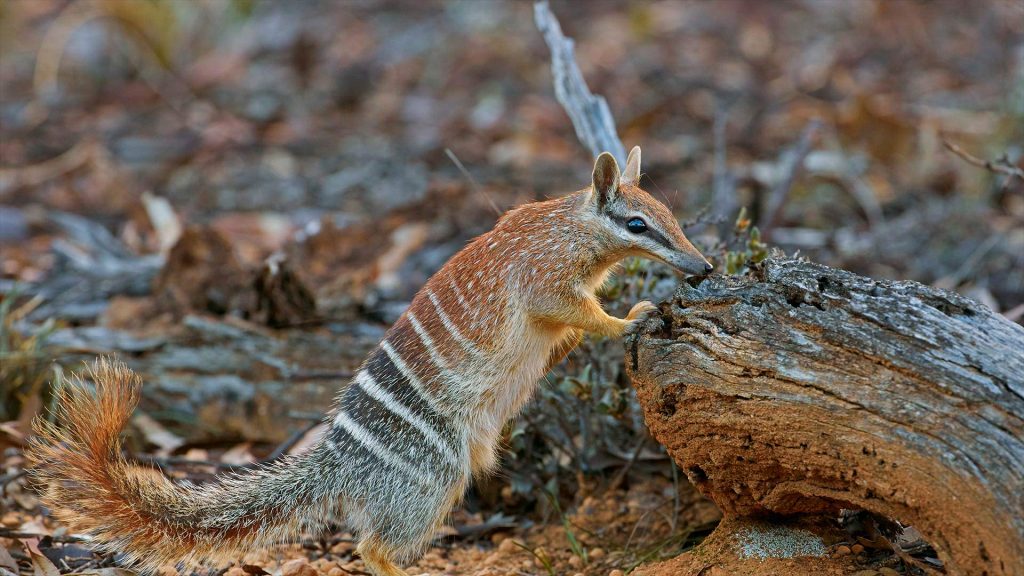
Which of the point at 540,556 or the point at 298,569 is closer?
the point at 298,569

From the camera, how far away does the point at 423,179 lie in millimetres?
10734

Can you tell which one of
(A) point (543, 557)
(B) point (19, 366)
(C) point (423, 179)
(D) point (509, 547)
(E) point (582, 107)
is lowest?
(C) point (423, 179)

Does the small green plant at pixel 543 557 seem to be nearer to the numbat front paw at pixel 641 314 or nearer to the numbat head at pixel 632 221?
the numbat front paw at pixel 641 314

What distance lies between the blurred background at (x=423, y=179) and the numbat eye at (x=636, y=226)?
0.48 meters

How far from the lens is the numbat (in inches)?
171

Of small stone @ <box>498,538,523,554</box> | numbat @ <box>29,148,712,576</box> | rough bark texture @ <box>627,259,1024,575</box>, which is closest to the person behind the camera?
rough bark texture @ <box>627,259,1024,575</box>

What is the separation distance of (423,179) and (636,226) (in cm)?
650

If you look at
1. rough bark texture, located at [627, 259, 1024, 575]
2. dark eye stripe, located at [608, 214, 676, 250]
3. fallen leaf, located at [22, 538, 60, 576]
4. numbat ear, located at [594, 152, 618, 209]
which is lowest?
fallen leaf, located at [22, 538, 60, 576]

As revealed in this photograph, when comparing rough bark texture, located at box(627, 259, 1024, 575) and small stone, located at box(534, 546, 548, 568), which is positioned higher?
rough bark texture, located at box(627, 259, 1024, 575)

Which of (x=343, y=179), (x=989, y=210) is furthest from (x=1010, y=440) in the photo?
(x=343, y=179)

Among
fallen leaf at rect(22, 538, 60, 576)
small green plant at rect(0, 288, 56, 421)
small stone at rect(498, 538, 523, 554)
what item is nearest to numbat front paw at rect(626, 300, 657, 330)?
small stone at rect(498, 538, 523, 554)

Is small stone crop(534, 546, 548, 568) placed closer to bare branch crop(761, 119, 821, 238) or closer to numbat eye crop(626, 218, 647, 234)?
numbat eye crop(626, 218, 647, 234)

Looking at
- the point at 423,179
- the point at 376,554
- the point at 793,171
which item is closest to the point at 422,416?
the point at 376,554

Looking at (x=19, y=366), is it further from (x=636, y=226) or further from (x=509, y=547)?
(x=636, y=226)
